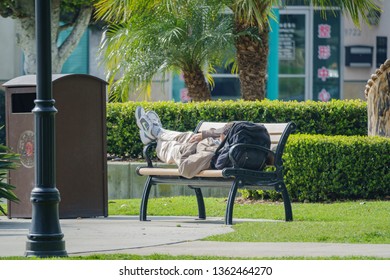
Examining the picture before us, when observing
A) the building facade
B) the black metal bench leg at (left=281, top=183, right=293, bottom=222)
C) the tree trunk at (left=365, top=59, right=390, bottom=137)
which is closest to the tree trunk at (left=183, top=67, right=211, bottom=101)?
the tree trunk at (left=365, top=59, right=390, bottom=137)

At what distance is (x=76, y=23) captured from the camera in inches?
904

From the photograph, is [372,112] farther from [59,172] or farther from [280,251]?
[280,251]

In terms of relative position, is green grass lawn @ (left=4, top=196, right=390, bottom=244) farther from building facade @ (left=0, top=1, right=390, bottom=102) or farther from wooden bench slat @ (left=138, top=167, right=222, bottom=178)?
building facade @ (left=0, top=1, right=390, bottom=102)

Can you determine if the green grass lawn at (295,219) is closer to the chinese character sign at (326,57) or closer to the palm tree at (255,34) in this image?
the palm tree at (255,34)

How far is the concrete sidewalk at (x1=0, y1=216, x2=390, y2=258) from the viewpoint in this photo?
8352 mm

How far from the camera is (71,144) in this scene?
1161cm

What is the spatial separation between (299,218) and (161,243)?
2653 millimetres

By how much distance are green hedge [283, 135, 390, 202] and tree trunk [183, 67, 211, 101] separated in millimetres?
5088

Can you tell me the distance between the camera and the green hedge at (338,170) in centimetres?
1310

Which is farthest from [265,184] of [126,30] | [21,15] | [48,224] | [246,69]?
[21,15]

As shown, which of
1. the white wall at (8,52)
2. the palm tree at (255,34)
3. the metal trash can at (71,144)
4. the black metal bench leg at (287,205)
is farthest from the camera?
the white wall at (8,52)

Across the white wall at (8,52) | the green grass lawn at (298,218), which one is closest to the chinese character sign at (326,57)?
the white wall at (8,52)

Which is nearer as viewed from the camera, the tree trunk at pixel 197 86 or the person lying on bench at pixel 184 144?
the person lying on bench at pixel 184 144

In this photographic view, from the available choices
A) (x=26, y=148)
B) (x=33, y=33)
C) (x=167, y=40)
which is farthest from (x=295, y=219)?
(x=33, y=33)
